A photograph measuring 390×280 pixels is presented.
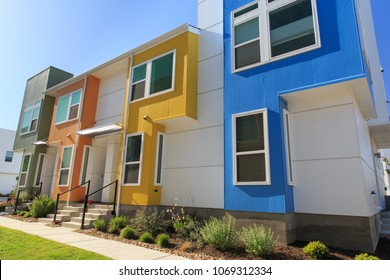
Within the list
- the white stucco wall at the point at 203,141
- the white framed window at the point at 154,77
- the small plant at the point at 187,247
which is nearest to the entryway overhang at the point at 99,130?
the white framed window at the point at 154,77

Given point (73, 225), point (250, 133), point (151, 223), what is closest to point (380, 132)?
point (250, 133)

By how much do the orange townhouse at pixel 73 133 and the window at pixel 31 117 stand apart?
3.08m

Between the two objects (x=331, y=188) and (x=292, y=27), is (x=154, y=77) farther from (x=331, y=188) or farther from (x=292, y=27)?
(x=331, y=188)

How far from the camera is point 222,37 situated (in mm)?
9469

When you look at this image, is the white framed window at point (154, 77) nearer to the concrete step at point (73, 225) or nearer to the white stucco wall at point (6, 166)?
the concrete step at point (73, 225)

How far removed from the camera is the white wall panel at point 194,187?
327 inches

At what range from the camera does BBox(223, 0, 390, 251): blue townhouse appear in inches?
241

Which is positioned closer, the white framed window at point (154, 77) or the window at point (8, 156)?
the white framed window at point (154, 77)

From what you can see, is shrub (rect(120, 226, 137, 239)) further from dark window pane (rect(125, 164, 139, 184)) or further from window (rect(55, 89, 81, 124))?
window (rect(55, 89, 81, 124))

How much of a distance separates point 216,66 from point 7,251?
8360 mm

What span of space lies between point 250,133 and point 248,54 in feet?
8.94

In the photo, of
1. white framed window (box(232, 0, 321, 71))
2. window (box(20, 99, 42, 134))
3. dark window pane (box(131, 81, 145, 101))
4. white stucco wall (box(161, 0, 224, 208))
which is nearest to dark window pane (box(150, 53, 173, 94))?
dark window pane (box(131, 81, 145, 101))
